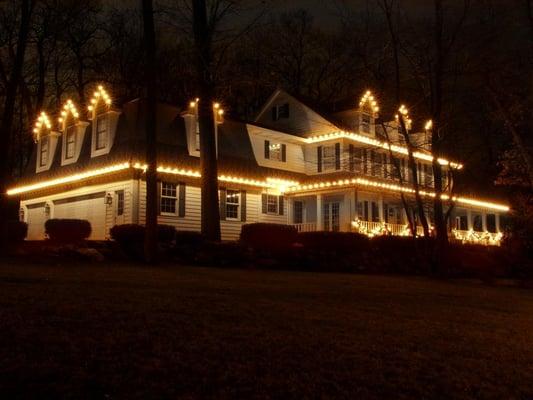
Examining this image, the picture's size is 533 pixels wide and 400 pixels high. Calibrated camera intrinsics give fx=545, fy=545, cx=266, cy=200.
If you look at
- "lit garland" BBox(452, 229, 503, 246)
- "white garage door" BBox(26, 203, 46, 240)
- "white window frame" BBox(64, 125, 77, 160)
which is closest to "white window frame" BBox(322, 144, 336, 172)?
"lit garland" BBox(452, 229, 503, 246)

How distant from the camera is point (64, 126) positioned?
25891mm

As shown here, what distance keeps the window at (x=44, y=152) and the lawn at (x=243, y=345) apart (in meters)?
18.3

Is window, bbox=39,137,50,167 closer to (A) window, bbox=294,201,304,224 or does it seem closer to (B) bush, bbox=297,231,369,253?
(A) window, bbox=294,201,304,224

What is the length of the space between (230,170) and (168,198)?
11.7ft

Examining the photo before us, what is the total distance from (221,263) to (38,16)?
18.4 meters

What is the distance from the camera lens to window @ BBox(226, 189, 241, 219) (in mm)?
24500

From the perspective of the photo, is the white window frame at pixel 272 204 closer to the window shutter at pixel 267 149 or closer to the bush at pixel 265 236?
the window shutter at pixel 267 149

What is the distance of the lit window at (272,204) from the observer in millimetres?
26594

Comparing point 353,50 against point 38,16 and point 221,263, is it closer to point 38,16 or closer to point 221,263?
point 221,263

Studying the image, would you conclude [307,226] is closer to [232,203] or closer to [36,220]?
[232,203]

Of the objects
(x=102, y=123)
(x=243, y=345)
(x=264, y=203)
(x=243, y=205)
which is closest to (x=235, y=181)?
(x=243, y=205)

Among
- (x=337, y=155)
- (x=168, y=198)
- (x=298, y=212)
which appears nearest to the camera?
(x=168, y=198)

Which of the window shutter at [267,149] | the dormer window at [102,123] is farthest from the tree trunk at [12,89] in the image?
the window shutter at [267,149]

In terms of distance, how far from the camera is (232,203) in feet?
80.7
